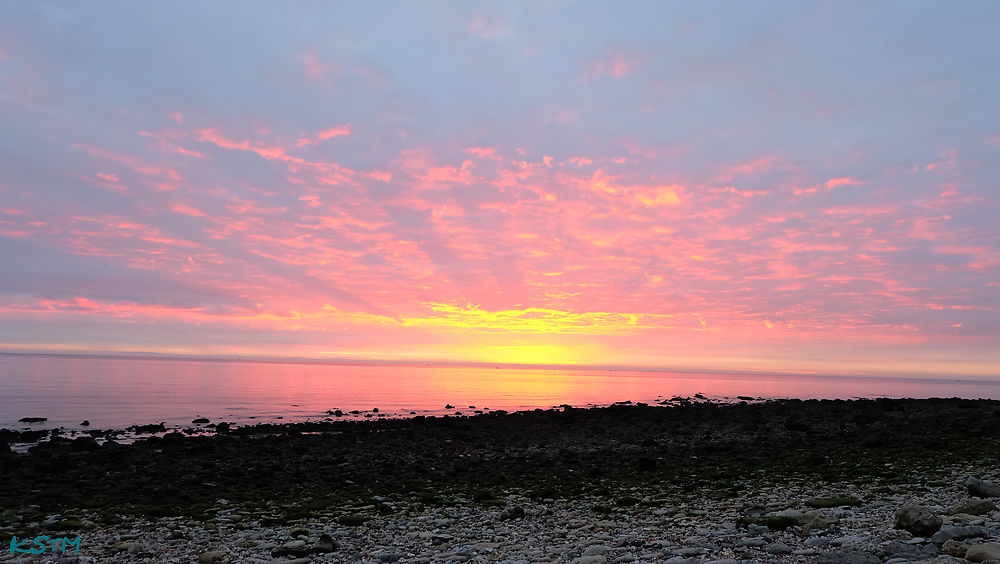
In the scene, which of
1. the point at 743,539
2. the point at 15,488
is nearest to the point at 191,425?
the point at 15,488

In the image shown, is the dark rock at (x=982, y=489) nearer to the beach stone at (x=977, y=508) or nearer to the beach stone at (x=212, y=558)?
the beach stone at (x=977, y=508)

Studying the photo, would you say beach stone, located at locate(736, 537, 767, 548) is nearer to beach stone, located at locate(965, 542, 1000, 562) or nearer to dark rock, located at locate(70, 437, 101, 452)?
beach stone, located at locate(965, 542, 1000, 562)

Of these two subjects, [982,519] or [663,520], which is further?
[663,520]

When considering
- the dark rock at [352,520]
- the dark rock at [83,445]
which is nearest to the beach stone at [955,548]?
the dark rock at [352,520]

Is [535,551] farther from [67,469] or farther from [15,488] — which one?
[67,469]

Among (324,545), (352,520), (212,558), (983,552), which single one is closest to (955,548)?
(983,552)

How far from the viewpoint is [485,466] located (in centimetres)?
2755

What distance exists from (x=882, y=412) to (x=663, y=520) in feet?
107

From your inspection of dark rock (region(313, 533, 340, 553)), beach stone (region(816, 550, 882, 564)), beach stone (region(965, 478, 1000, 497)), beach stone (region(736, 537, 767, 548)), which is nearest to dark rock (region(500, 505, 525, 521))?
dark rock (region(313, 533, 340, 553))

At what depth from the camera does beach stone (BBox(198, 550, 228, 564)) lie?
38.3 ft

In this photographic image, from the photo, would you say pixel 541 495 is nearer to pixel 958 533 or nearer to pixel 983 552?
pixel 958 533

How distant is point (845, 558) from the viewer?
833 cm

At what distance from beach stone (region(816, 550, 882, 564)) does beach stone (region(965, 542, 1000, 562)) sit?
3.55 ft

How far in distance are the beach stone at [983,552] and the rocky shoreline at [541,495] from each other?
0.03 m
